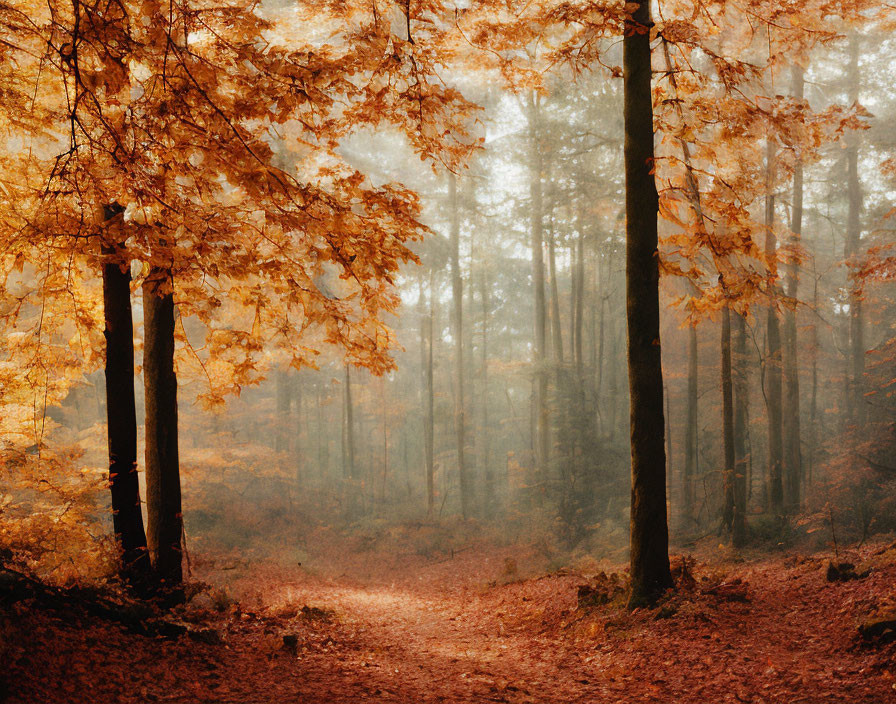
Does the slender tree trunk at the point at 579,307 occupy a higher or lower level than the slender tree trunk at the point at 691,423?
higher

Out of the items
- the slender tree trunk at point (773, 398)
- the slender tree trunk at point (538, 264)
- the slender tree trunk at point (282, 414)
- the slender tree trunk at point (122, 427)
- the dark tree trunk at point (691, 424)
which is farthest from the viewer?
the slender tree trunk at point (282, 414)

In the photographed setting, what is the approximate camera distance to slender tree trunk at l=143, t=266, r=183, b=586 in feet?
22.0

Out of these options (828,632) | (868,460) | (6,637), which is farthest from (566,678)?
(868,460)

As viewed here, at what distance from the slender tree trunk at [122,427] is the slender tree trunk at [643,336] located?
19.2 ft

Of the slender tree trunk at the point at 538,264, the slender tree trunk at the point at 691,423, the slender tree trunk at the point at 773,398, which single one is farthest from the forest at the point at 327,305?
the slender tree trunk at the point at 538,264

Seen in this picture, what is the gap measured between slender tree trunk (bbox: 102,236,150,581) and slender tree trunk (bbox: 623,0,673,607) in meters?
5.86

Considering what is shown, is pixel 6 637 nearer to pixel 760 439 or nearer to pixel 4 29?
pixel 4 29

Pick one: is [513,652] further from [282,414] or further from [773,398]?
[282,414]

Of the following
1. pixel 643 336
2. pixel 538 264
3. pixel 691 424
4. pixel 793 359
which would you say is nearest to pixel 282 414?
pixel 538 264

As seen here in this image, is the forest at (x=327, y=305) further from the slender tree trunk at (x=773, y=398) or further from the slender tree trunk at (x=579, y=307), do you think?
the slender tree trunk at (x=579, y=307)

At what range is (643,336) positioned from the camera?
672cm

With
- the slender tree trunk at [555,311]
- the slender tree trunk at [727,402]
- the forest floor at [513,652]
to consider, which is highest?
the slender tree trunk at [555,311]

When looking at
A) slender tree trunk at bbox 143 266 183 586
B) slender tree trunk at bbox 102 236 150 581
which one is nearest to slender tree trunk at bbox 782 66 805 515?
slender tree trunk at bbox 143 266 183 586

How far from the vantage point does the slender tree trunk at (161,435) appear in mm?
6711
